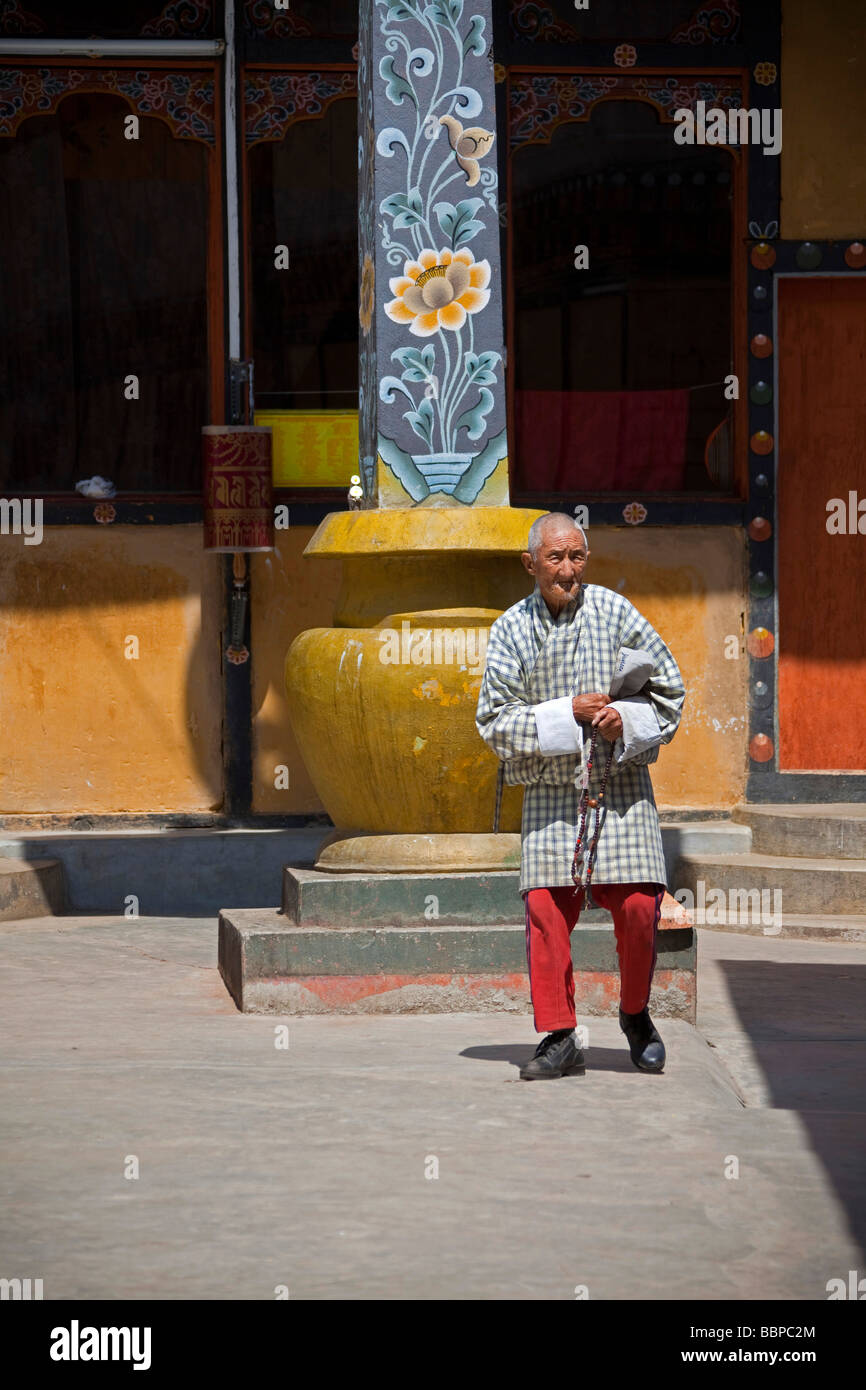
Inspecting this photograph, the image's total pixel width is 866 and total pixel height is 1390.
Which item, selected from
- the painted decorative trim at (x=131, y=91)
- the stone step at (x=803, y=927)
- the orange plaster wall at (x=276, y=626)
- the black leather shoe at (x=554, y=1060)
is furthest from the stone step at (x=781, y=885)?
the painted decorative trim at (x=131, y=91)

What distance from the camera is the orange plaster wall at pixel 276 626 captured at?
1005cm

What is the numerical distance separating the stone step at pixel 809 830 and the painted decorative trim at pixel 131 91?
13.9 feet

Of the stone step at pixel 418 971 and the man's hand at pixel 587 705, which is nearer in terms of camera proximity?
the man's hand at pixel 587 705

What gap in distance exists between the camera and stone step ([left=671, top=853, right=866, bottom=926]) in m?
9.04

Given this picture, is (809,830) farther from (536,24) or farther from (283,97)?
(283,97)

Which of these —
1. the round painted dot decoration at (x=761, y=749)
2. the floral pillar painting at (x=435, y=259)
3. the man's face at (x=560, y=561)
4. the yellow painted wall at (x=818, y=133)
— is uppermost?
the yellow painted wall at (x=818, y=133)

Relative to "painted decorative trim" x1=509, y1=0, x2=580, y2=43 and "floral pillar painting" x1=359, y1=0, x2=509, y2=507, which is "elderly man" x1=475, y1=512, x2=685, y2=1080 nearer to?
"floral pillar painting" x1=359, y1=0, x2=509, y2=507

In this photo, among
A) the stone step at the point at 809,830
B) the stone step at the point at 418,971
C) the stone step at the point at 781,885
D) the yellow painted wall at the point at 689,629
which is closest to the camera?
the stone step at the point at 418,971

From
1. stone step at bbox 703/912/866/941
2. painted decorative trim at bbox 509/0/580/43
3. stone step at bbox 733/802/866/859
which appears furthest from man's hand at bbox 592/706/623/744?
painted decorative trim at bbox 509/0/580/43

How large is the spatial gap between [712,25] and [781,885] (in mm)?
4304

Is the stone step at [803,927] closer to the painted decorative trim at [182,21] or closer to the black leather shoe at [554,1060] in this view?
the black leather shoe at [554,1060]

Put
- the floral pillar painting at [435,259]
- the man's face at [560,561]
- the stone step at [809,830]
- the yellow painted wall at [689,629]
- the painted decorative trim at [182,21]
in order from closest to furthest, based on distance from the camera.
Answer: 1. the man's face at [560,561]
2. the floral pillar painting at [435,259]
3. the stone step at [809,830]
4. the painted decorative trim at [182,21]
5. the yellow painted wall at [689,629]

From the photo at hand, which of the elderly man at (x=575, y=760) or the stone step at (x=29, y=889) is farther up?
the elderly man at (x=575, y=760)

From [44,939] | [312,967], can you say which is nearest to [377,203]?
[312,967]
